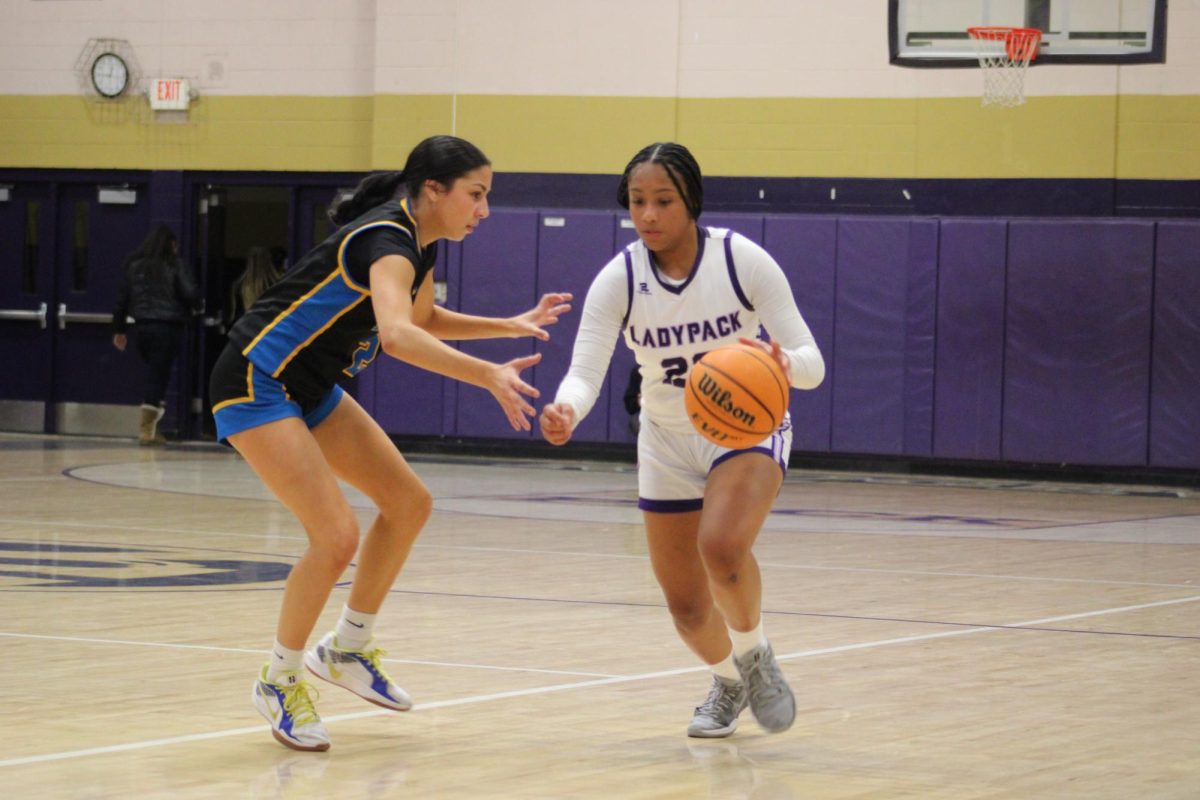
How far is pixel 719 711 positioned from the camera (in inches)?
198

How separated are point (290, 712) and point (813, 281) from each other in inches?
473

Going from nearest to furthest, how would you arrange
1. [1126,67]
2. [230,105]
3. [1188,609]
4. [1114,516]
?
[1188,609] < [1114,516] < [1126,67] < [230,105]

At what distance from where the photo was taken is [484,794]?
13.5ft

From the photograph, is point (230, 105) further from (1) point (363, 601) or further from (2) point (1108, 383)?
(1) point (363, 601)

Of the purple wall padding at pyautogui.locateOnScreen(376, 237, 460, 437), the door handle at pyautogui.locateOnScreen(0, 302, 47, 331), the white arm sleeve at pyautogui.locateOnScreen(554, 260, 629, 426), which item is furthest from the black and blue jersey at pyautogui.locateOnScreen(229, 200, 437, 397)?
the door handle at pyautogui.locateOnScreen(0, 302, 47, 331)

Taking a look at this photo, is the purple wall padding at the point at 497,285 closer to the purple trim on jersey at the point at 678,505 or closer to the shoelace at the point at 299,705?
the purple trim on jersey at the point at 678,505

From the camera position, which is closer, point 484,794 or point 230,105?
point 484,794

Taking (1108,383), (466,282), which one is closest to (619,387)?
(466,282)

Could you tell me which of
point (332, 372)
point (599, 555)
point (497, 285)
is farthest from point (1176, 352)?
point (332, 372)

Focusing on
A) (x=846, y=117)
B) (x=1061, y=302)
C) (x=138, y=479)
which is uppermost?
(x=846, y=117)

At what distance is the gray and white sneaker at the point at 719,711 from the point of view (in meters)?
4.96

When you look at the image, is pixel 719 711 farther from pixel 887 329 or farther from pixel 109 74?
pixel 109 74

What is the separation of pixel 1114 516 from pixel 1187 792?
348 inches

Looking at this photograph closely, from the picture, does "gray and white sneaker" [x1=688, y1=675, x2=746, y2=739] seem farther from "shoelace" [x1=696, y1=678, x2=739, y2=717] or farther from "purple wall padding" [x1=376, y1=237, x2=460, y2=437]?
"purple wall padding" [x1=376, y1=237, x2=460, y2=437]
